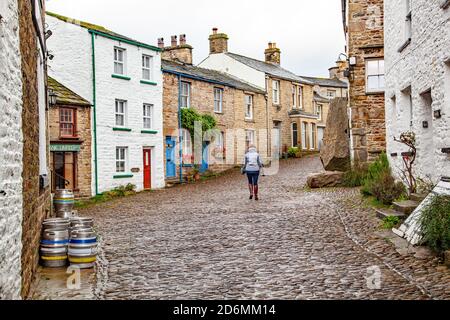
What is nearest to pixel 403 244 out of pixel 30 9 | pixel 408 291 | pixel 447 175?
pixel 447 175

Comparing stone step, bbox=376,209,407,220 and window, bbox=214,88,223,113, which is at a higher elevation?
window, bbox=214,88,223,113

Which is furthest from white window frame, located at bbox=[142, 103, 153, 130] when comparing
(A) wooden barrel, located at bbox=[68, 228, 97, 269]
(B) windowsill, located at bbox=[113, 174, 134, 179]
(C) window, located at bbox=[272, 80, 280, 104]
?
(A) wooden barrel, located at bbox=[68, 228, 97, 269]

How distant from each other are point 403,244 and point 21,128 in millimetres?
5788

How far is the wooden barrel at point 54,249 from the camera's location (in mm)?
7586

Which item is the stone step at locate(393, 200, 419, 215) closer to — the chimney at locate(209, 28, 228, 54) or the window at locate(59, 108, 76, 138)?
the window at locate(59, 108, 76, 138)

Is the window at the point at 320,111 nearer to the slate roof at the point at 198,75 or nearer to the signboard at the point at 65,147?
the slate roof at the point at 198,75

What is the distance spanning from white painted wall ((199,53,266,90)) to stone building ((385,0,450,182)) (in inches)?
812

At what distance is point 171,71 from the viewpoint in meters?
26.2

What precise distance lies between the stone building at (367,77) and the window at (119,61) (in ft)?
31.8

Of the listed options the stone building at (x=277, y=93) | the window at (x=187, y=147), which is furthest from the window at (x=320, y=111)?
the window at (x=187, y=147)

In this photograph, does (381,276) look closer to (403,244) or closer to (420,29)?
(403,244)

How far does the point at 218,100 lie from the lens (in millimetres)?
30703

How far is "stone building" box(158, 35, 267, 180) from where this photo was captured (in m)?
26.4

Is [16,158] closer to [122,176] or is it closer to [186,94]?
[122,176]
